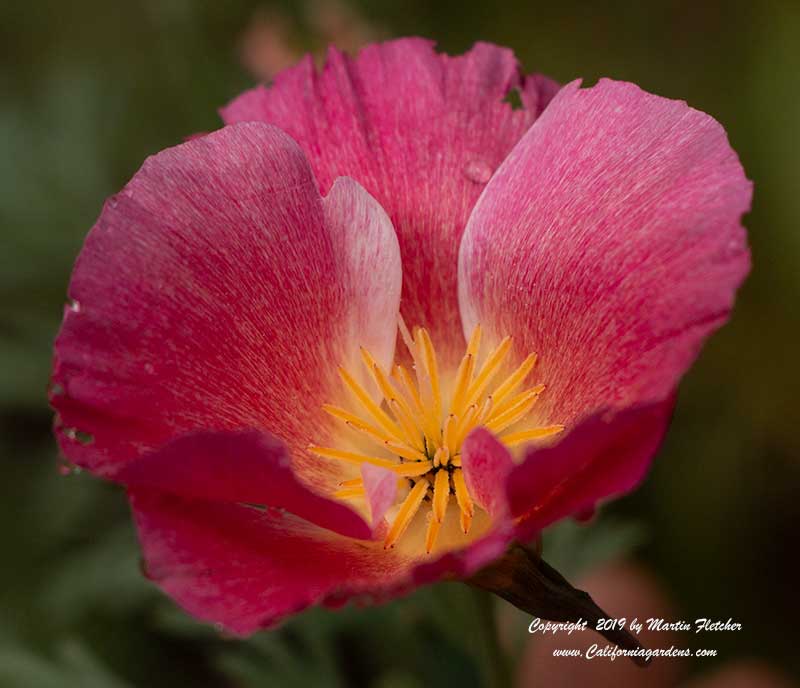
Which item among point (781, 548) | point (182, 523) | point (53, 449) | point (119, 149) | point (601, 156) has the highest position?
point (119, 149)

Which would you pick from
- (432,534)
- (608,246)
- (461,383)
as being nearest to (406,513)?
(432,534)

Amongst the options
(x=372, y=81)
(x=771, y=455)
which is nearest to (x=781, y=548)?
(x=771, y=455)

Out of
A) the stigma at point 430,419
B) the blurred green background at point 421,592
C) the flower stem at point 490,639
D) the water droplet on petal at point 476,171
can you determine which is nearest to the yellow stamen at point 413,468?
the stigma at point 430,419

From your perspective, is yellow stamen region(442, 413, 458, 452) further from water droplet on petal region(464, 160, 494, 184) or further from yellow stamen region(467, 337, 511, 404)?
water droplet on petal region(464, 160, 494, 184)

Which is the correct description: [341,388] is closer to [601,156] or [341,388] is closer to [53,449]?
[601,156]

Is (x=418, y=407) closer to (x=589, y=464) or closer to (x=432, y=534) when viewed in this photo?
(x=432, y=534)

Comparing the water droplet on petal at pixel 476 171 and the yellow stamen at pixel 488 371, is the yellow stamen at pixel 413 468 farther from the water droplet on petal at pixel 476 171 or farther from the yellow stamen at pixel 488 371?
the water droplet on petal at pixel 476 171
